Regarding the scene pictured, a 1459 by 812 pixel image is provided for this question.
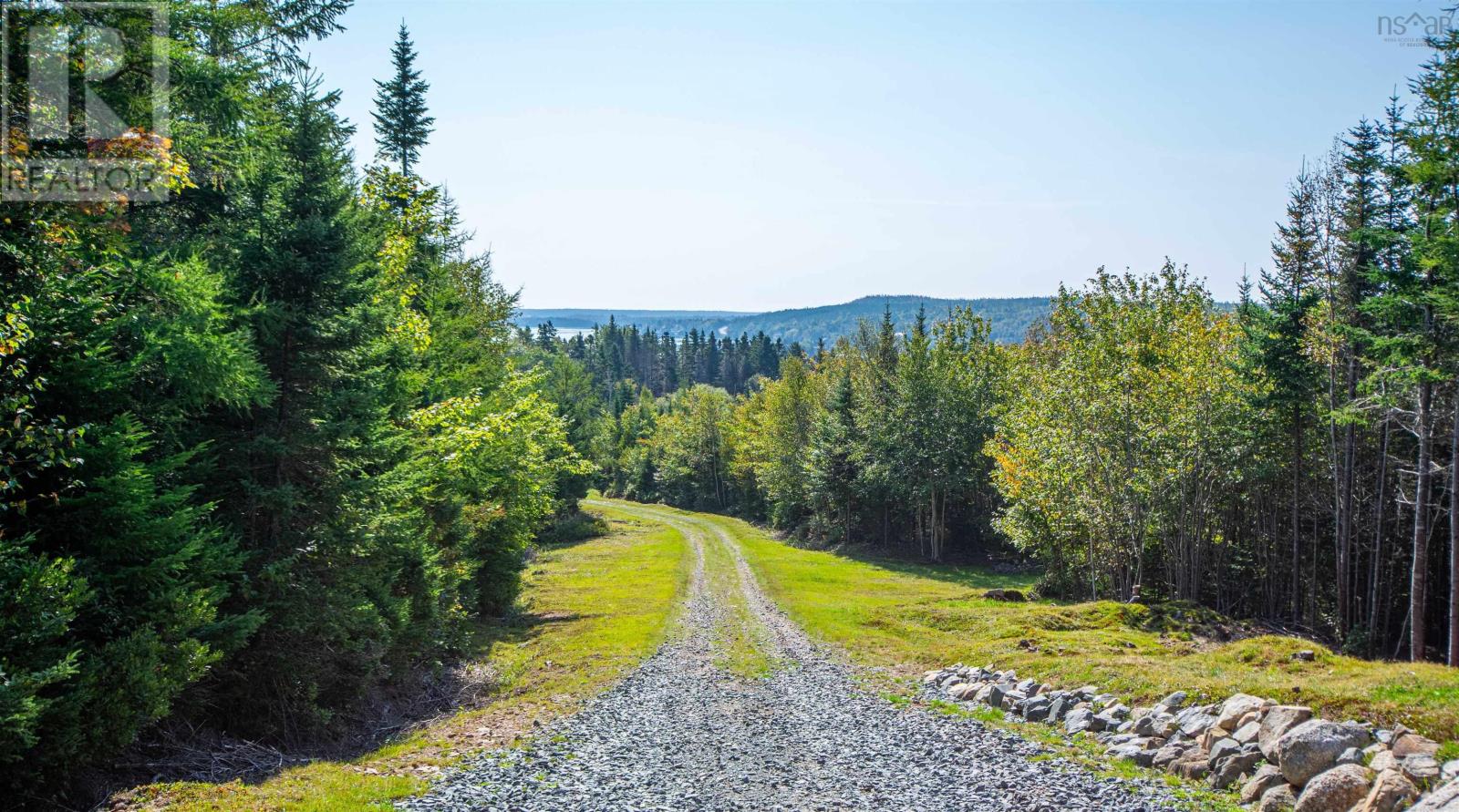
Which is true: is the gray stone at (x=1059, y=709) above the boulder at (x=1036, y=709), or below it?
above

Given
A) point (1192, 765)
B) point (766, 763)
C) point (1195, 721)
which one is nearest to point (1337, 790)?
point (1192, 765)

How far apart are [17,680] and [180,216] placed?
30.5 ft

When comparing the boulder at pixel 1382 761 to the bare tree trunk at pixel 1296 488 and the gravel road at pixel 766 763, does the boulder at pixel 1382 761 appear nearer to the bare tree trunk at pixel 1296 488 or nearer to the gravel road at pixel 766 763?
the gravel road at pixel 766 763

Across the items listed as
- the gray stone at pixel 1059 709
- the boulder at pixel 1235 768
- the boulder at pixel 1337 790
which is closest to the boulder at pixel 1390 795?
the boulder at pixel 1337 790

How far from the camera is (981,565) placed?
54.0 metres

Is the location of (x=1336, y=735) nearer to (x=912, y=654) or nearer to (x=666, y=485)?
(x=912, y=654)

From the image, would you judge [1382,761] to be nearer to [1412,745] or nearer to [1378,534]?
[1412,745]

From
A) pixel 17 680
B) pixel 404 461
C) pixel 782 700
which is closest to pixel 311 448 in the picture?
pixel 404 461

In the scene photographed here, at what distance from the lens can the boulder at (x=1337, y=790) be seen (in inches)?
363

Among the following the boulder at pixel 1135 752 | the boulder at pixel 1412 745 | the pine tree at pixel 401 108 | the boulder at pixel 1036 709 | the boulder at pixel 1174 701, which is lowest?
the boulder at pixel 1036 709

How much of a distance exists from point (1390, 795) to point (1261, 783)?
1643mm

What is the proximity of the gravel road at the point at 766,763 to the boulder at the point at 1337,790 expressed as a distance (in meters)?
1.60

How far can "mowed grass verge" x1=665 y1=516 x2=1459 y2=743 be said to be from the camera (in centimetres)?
1193

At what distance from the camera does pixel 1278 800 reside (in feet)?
32.5
